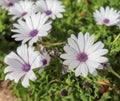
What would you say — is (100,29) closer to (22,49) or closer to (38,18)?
(38,18)

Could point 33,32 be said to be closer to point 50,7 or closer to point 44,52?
point 44,52

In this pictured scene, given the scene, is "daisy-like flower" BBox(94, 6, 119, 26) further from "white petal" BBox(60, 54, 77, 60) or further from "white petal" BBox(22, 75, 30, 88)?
"white petal" BBox(22, 75, 30, 88)

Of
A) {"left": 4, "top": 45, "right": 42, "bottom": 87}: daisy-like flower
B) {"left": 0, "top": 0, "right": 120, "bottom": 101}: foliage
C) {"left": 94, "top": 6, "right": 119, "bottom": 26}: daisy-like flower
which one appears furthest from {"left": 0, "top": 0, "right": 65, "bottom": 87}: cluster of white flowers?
{"left": 94, "top": 6, "right": 119, "bottom": 26}: daisy-like flower

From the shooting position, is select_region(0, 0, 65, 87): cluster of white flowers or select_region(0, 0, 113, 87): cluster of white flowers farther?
select_region(0, 0, 65, 87): cluster of white flowers

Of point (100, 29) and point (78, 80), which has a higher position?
point (100, 29)

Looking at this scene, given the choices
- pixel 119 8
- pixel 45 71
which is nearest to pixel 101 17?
pixel 119 8
